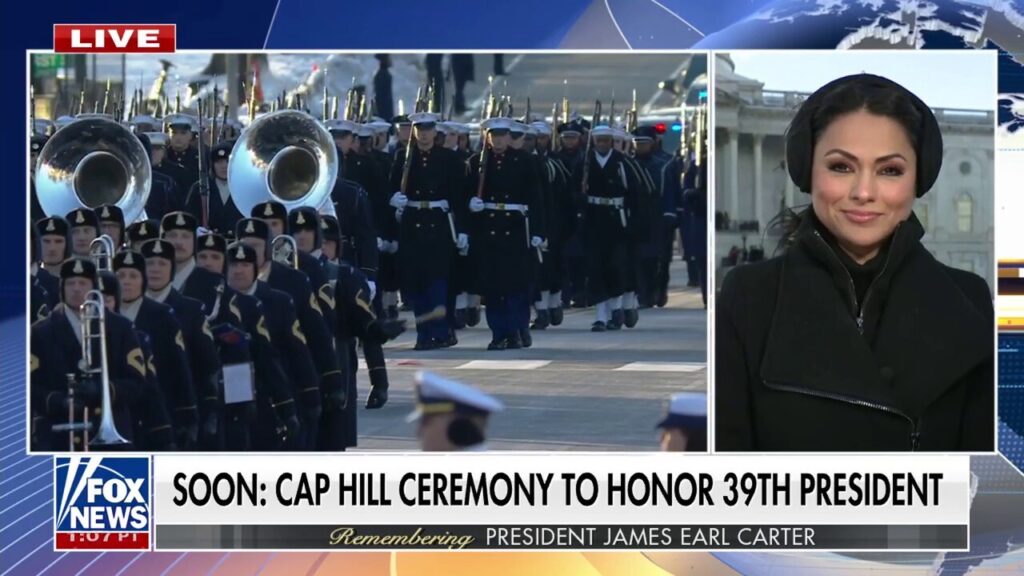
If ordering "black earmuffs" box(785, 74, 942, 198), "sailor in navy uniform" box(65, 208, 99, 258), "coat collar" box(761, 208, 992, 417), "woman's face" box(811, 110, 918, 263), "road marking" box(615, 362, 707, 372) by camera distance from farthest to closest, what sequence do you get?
"sailor in navy uniform" box(65, 208, 99, 258) < "road marking" box(615, 362, 707, 372) < "black earmuffs" box(785, 74, 942, 198) < "woman's face" box(811, 110, 918, 263) < "coat collar" box(761, 208, 992, 417)

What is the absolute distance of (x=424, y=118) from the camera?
14.5 feet

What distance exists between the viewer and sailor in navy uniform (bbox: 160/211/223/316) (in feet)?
14.6

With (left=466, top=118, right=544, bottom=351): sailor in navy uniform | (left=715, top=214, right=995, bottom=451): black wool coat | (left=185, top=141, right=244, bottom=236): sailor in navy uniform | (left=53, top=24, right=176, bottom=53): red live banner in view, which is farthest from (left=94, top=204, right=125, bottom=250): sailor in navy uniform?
(left=715, top=214, right=995, bottom=451): black wool coat

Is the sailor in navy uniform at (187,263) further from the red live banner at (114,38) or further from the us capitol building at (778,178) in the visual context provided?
the us capitol building at (778,178)

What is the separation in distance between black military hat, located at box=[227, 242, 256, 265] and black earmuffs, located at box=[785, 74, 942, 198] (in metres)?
1.78

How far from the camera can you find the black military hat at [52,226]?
14.5 ft

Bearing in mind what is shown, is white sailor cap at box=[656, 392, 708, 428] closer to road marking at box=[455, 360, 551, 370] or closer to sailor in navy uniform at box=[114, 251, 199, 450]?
road marking at box=[455, 360, 551, 370]

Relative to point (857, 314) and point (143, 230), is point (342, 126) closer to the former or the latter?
point (143, 230)

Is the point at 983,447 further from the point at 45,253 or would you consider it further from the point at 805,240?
the point at 45,253

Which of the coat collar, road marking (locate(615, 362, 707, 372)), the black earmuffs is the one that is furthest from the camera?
road marking (locate(615, 362, 707, 372))

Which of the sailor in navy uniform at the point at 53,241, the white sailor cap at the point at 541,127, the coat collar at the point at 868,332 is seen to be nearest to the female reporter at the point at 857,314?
the coat collar at the point at 868,332

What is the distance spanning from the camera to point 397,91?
4.36 meters

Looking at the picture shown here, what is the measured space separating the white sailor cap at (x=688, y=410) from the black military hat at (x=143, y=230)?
179cm

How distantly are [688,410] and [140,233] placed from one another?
1895 mm
